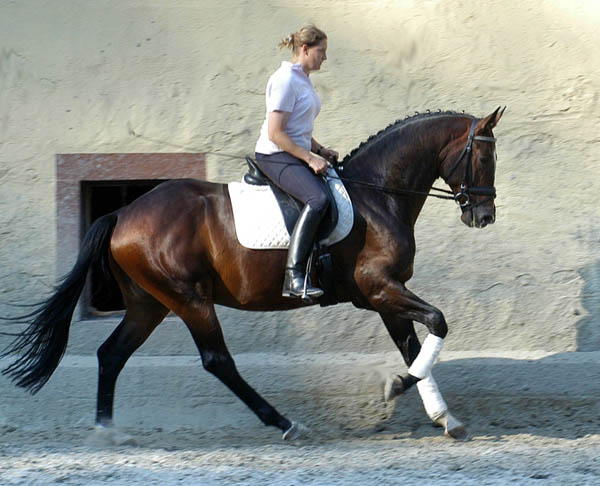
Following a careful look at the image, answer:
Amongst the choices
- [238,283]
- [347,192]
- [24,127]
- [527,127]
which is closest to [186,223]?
[238,283]

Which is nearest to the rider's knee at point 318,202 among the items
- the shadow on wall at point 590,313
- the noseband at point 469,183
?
the noseband at point 469,183

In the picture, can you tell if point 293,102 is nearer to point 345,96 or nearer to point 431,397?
point 345,96

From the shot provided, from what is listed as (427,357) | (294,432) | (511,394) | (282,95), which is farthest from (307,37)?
(511,394)

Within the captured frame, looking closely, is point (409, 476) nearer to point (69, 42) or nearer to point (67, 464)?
point (67, 464)

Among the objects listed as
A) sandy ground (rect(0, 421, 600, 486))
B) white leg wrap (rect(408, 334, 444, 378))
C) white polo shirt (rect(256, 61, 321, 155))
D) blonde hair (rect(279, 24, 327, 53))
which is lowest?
sandy ground (rect(0, 421, 600, 486))

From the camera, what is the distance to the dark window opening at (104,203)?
6727 mm

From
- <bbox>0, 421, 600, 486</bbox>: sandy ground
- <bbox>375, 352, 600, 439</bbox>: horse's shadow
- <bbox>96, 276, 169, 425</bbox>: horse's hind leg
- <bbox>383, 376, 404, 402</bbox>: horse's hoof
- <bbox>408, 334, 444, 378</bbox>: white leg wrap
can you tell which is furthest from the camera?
<bbox>375, 352, 600, 439</bbox>: horse's shadow

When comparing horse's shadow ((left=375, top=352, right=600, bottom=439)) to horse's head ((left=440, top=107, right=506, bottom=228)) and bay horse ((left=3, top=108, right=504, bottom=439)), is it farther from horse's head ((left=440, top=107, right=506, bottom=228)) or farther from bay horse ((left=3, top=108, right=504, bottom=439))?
horse's head ((left=440, top=107, right=506, bottom=228))

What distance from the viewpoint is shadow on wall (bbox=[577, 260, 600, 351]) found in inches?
253

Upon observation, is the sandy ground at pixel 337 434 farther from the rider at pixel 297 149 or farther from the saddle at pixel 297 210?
the saddle at pixel 297 210

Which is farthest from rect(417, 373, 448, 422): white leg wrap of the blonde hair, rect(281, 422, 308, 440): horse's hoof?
the blonde hair

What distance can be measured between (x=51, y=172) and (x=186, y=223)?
165 centimetres

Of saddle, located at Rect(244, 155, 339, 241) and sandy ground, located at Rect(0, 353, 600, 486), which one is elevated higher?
saddle, located at Rect(244, 155, 339, 241)

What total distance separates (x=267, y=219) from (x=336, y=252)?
476mm
